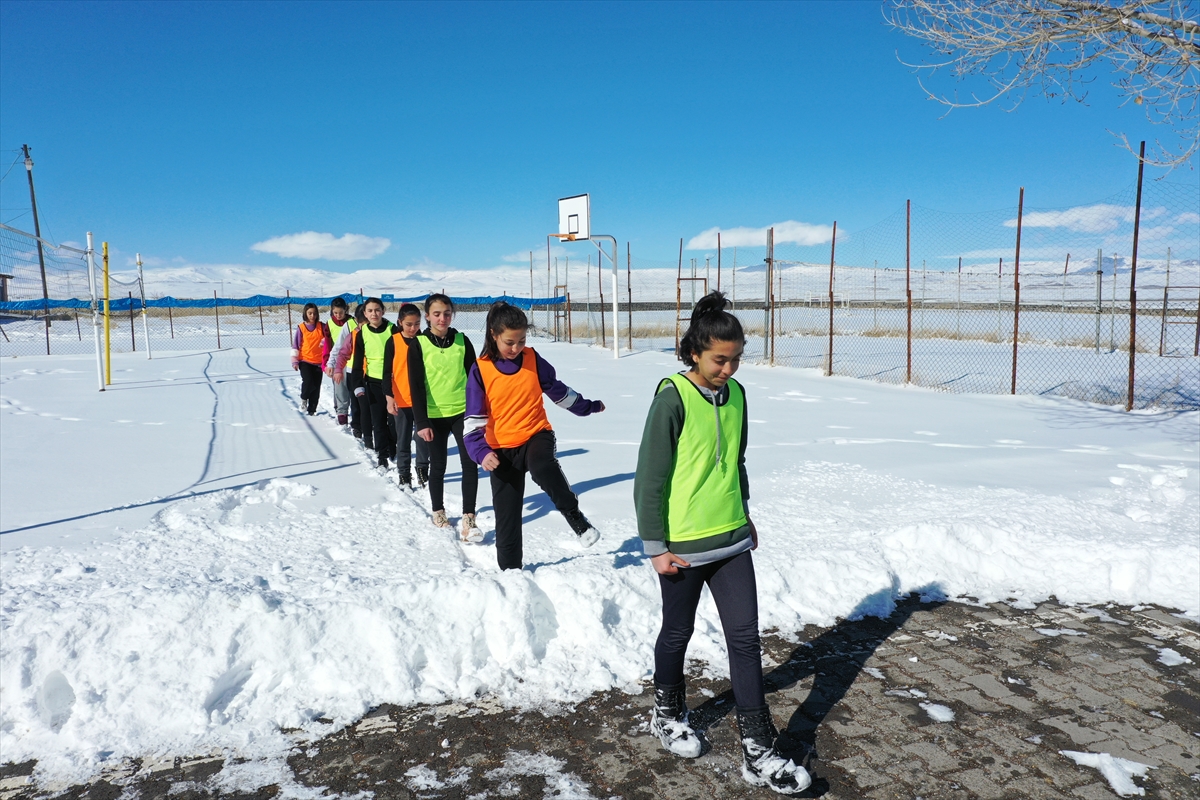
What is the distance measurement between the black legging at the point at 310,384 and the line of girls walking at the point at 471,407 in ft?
11.0

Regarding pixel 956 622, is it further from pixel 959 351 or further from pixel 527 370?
pixel 959 351

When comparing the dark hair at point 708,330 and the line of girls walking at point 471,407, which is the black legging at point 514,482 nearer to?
the line of girls walking at point 471,407

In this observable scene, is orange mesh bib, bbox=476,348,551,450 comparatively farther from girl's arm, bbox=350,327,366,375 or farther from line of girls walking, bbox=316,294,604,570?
girl's arm, bbox=350,327,366,375

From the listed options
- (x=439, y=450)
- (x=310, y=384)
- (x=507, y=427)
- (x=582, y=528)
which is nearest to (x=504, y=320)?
(x=507, y=427)

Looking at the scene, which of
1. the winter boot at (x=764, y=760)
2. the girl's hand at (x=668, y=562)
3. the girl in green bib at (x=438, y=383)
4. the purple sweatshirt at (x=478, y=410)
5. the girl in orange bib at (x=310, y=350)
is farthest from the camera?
the girl in orange bib at (x=310, y=350)

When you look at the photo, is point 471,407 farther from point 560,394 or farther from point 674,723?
point 674,723

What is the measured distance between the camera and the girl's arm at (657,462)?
8.84 ft

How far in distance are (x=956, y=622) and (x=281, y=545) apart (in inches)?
153

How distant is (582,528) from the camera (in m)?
4.76

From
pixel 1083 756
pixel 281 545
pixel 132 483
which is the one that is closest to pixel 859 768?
pixel 1083 756

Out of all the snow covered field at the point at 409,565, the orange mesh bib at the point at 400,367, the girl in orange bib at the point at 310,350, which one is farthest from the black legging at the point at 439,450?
the girl in orange bib at the point at 310,350

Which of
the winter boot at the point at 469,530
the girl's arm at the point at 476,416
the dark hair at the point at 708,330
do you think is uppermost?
the dark hair at the point at 708,330

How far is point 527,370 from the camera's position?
4430 mm

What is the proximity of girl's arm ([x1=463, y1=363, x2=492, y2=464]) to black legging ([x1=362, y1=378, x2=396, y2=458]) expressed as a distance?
318cm
